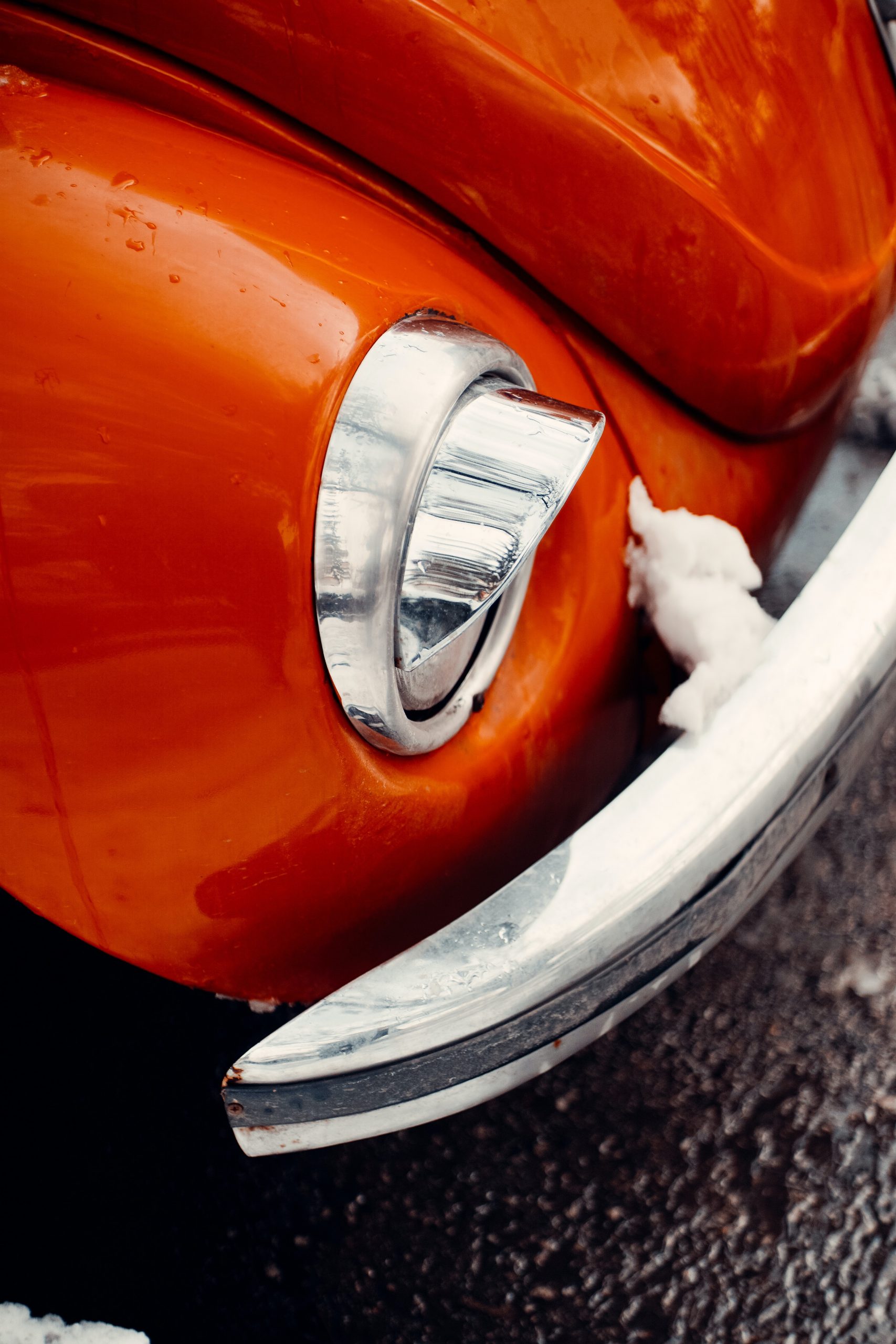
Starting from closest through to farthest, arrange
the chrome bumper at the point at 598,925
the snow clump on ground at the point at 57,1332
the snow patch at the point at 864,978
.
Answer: the chrome bumper at the point at 598,925
the snow clump on ground at the point at 57,1332
the snow patch at the point at 864,978

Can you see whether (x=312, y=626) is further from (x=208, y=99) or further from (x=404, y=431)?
(x=208, y=99)

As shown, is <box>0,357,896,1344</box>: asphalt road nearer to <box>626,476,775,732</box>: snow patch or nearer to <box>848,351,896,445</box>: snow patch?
<box>848,351,896,445</box>: snow patch

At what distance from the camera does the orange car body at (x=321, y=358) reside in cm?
73

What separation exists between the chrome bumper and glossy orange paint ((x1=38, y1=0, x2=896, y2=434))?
29 cm

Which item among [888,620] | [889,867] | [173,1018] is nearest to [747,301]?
[888,620]

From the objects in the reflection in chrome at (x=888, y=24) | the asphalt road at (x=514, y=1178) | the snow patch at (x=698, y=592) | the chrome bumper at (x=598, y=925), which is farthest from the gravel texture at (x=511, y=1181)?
the reflection in chrome at (x=888, y=24)

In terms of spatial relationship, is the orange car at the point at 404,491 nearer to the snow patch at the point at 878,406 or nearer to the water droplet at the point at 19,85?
the water droplet at the point at 19,85

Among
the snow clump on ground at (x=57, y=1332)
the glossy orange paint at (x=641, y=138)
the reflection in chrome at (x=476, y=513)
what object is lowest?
the snow clump on ground at (x=57, y=1332)

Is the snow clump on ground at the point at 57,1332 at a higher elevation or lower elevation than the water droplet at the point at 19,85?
lower

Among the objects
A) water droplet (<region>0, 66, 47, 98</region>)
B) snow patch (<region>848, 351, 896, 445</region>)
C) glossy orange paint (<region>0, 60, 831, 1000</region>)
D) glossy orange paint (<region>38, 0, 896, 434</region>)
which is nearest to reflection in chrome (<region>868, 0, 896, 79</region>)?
glossy orange paint (<region>38, 0, 896, 434</region>)

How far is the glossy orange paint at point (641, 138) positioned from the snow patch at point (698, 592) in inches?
5.6

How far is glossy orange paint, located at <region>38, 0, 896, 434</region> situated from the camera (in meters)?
0.88

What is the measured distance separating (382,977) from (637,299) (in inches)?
26.5

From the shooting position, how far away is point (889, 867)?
5.23 ft
